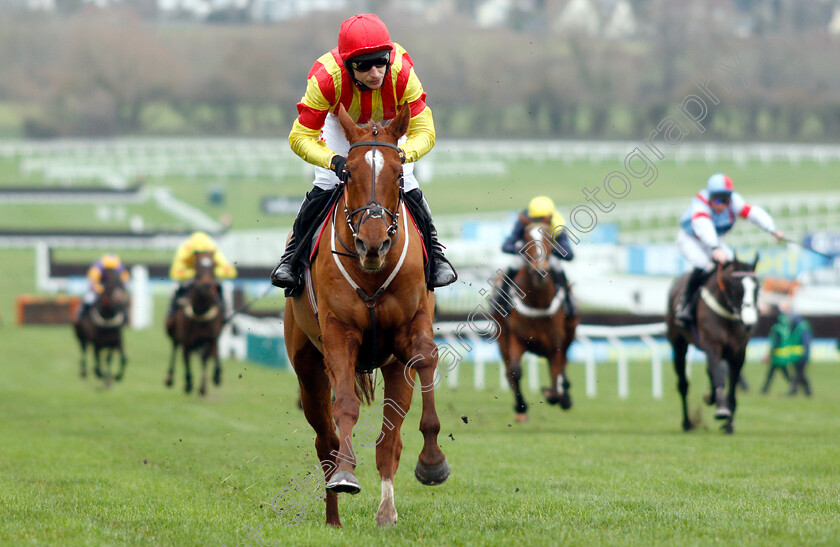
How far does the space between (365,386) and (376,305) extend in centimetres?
93

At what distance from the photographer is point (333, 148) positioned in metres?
6.00

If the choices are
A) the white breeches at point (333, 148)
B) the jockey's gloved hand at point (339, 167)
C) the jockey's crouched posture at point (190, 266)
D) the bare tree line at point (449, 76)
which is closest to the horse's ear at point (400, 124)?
the jockey's gloved hand at point (339, 167)

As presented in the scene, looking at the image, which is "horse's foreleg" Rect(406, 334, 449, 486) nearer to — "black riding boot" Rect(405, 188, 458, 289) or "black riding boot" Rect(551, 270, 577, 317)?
"black riding boot" Rect(405, 188, 458, 289)

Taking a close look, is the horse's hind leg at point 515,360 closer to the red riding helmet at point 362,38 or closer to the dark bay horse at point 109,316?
the red riding helmet at point 362,38

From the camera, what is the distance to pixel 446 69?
4488 cm

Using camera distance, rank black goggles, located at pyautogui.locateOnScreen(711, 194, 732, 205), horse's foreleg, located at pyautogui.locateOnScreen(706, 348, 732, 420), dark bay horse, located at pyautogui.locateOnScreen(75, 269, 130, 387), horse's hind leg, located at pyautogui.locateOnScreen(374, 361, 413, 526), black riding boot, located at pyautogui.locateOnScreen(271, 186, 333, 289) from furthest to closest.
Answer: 1. dark bay horse, located at pyautogui.locateOnScreen(75, 269, 130, 387)
2. black goggles, located at pyautogui.locateOnScreen(711, 194, 732, 205)
3. horse's foreleg, located at pyautogui.locateOnScreen(706, 348, 732, 420)
4. black riding boot, located at pyautogui.locateOnScreen(271, 186, 333, 289)
5. horse's hind leg, located at pyautogui.locateOnScreen(374, 361, 413, 526)

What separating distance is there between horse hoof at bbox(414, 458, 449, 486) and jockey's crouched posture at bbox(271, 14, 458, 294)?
35.4 inches

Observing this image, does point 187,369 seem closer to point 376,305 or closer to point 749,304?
point 749,304

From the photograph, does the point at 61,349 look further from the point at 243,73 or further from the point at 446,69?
the point at 243,73

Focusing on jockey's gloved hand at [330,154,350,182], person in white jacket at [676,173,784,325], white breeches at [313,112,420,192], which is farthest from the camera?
person in white jacket at [676,173,784,325]

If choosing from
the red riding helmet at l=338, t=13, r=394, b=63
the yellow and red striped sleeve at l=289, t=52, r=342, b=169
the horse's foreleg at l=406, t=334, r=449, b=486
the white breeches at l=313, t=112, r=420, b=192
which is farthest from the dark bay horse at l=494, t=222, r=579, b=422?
the red riding helmet at l=338, t=13, r=394, b=63

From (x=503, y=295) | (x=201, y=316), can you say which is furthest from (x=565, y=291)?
(x=201, y=316)

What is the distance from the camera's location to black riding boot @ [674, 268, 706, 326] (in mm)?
10625

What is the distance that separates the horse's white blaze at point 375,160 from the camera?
5020 mm
